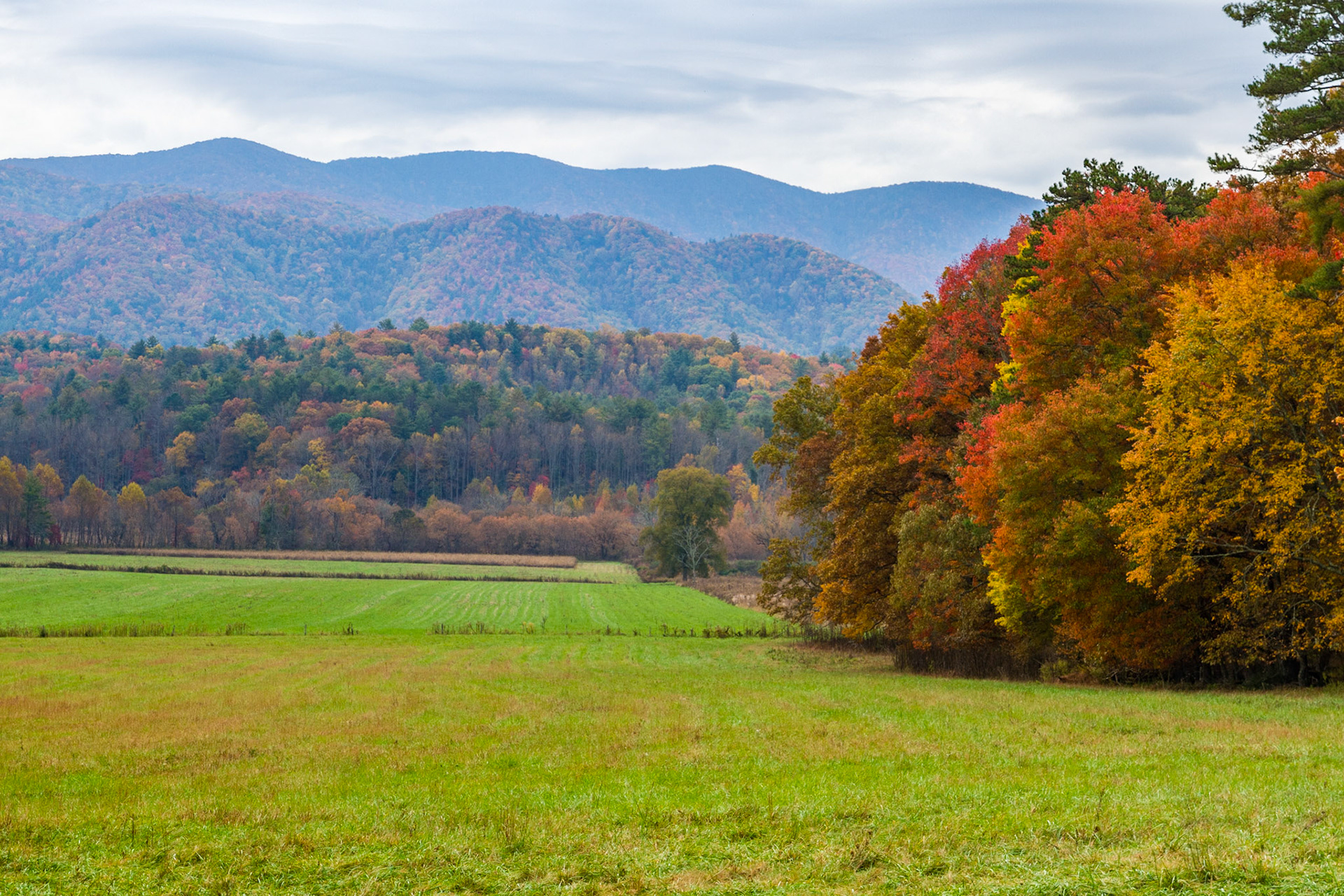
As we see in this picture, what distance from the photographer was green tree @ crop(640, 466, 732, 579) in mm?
108938

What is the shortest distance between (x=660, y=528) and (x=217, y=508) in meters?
65.2

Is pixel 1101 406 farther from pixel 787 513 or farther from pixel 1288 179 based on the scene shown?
pixel 787 513

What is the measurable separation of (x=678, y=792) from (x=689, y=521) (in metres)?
96.7

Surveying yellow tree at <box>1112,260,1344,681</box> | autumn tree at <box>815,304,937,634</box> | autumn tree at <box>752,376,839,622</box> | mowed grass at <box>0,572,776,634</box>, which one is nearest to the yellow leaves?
mowed grass at <box>0,572,776,634</box>

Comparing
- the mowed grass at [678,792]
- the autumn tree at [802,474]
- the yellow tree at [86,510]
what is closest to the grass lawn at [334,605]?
the autumn tree at [802,474]

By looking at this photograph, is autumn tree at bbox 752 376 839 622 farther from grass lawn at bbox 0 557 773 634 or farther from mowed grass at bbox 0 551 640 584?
mowed grass at bbox 0 551 640 584

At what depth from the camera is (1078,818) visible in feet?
37.2

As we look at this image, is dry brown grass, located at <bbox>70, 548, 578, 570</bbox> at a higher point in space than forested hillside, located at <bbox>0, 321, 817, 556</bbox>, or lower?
lower

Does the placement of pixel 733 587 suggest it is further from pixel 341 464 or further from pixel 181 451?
pixel 181 451

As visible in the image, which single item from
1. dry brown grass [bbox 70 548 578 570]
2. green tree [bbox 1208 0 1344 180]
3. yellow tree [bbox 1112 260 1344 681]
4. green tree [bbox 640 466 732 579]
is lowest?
dry brown grass [bbox 70 548 578 570]

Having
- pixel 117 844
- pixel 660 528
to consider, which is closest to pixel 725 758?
pixel 117 844

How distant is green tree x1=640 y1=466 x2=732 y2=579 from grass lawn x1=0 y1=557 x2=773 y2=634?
11.0 meters

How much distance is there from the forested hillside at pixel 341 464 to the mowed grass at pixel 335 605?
3995cm

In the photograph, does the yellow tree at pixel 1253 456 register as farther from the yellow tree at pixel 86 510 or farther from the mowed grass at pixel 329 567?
the yellow tree at pixel 86 510
